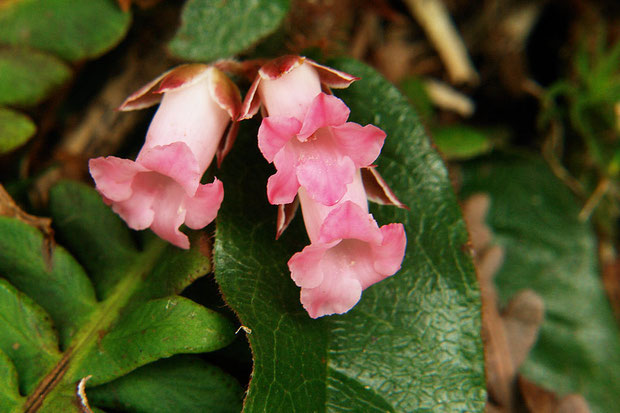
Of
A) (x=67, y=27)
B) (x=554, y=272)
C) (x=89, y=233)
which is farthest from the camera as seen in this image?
(x=554, y=272)

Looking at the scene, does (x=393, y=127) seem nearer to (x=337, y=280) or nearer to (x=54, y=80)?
(x=337, y=280)

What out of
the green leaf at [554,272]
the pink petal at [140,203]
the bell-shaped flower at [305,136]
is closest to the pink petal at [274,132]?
the bell-shaped flower at [305,136]

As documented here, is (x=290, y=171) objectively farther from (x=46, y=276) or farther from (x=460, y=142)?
(x=460, y=142)

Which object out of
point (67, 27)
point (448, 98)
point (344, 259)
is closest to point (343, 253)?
point (344, 259)

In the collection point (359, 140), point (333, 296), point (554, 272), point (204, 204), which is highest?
point (359, 140)

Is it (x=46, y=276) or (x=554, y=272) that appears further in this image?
(x=554, y=272)

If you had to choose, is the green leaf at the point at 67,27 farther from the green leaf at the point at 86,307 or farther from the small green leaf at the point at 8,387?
the small green leaf at the point at 8,387

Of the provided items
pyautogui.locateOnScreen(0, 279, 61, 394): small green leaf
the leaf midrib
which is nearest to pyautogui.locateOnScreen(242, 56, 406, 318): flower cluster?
the leaf midrib
